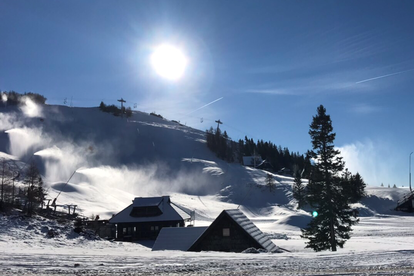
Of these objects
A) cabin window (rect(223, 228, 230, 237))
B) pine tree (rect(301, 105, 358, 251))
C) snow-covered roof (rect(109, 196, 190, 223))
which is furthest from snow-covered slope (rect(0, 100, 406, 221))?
cabin window (rect(223, 228, 230, 237))

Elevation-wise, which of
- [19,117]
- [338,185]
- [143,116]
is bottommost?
[338,185]

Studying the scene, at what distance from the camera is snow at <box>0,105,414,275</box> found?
1092cm

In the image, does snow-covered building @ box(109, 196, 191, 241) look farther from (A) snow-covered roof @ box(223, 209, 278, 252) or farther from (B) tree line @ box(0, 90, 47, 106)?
(B) tree line @ box(0, 90, 47, 106)

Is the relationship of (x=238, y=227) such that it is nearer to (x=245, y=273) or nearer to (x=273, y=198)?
(x=245, y=273)

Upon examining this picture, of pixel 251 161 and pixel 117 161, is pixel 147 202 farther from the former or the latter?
pixel 251 161

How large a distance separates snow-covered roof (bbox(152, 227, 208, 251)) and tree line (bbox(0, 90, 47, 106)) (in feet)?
393

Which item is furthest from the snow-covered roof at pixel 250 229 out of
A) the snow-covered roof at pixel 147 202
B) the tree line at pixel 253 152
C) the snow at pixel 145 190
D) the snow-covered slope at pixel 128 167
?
the tree line at pixel 253 152

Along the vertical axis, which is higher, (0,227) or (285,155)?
(285,155)

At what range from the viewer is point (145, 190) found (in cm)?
8894

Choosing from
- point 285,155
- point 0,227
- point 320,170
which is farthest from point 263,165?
point 0,227

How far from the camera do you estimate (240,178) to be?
10450 cm

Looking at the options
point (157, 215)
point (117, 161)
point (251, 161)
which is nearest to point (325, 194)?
point (157, 215)

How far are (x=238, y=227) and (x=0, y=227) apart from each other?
15697 millimetres

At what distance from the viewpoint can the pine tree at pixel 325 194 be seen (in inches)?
1083
